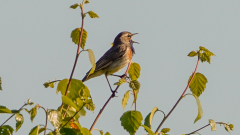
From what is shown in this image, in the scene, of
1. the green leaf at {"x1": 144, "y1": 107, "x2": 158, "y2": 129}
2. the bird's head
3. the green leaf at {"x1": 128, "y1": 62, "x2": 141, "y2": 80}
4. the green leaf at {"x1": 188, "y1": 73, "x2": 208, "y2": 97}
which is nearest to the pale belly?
the bird's head

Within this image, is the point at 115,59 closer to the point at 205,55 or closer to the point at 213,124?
the point at 205,55

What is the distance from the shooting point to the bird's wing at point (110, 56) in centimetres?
950

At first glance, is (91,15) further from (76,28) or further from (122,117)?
(122,117)

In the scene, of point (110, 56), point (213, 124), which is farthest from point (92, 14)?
point (110, 56)

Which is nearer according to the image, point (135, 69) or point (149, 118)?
point (149, 118)

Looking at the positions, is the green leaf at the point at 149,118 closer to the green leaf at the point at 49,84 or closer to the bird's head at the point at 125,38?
the green leaf at the point at 49,84

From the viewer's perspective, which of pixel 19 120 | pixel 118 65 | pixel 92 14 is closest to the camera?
pixel 19 120

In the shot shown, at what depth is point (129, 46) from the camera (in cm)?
1056

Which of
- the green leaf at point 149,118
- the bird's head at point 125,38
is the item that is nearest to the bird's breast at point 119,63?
the bird's head at point 125,38

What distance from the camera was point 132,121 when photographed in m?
4.40

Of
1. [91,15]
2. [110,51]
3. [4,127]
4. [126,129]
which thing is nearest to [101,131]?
[126,129]

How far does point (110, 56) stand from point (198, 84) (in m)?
5.26

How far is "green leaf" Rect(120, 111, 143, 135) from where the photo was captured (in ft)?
14.4

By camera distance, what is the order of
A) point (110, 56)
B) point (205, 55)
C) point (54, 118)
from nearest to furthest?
1. point (54, 118)
2. point (205, 55)
3. point (110, 56)
